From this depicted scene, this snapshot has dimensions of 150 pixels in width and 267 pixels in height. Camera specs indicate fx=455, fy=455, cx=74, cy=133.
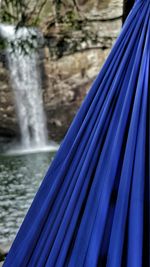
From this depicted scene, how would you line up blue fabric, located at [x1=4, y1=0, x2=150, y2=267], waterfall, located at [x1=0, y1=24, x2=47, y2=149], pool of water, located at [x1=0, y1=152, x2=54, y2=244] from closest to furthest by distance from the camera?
1. blue fabric, located at [x1=4, y1=0, x2=150, y2=267]
2. pool of water, located at [x1=0, y1=152, x2=54, y2=244]
3. waterfall, located at [x1=0, y1=24, x2=47, y2=149]

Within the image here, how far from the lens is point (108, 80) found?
1353mm

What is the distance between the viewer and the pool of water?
161 inches

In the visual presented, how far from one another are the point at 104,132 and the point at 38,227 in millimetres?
329

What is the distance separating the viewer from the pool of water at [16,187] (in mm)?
4085

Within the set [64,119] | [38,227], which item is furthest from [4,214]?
[64,119]

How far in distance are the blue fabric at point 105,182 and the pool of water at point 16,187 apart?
59.6 inches

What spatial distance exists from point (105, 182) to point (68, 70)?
9.60 meters

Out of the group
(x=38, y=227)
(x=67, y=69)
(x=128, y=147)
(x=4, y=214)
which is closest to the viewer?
(x=128, y=147)

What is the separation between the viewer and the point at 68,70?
10.7 m

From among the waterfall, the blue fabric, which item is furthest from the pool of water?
the waterfall

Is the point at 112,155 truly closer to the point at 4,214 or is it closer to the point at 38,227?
the point at 38,227

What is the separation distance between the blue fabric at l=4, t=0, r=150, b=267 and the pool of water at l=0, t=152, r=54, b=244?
1.51 m

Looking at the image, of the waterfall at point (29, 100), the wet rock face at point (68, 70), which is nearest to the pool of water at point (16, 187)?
the wet rock face at point (68, 70)

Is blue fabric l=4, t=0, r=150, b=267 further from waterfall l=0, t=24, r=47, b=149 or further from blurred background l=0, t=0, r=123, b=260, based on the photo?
waterfall l=0, t=24, r=47, b=149
